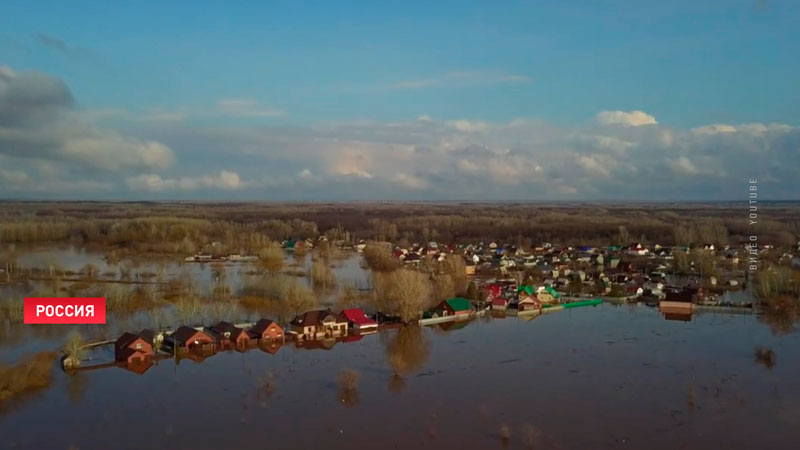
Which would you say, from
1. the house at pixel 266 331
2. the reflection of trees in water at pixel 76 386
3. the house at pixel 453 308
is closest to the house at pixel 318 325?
the house at pixel 266 331

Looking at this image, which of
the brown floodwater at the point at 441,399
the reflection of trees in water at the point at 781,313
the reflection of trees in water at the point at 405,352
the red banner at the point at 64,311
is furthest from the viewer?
the reflection of trees in water at the point at 781,313

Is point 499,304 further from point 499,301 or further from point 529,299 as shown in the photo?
point 529,299

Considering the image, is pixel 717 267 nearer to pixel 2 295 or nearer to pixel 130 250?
pixel 2 295

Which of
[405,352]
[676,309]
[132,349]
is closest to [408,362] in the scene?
[405,352]

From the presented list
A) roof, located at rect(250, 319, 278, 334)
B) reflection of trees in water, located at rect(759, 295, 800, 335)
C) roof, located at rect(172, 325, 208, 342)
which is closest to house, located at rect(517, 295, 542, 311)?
reflection of trees in water, located at rect(759, 295, 800, 335)

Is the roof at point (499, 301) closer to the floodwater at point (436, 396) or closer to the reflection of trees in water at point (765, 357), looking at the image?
the floodwater at point (436, 396)
